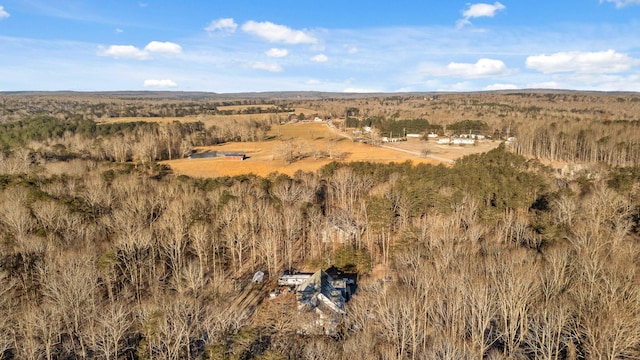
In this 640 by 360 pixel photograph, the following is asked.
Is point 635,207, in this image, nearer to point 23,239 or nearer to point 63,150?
point 23,239

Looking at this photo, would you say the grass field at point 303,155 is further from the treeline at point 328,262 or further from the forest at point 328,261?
the treeline at point 328,262

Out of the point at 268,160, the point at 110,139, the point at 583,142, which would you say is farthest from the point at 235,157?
the point at 583,142

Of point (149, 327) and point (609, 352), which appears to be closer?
point (609, 352)

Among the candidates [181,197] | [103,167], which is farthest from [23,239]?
[103,167]

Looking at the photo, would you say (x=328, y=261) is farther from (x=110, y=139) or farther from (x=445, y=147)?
(x=110, y=139)

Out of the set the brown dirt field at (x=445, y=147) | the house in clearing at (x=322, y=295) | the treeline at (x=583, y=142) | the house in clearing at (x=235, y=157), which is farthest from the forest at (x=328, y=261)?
the brown dirt field at (x=445, y=147)

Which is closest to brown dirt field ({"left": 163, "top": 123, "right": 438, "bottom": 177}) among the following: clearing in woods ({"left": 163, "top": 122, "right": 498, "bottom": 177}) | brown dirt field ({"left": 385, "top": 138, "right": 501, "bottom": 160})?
clearing in woods ({"left": 163, "top": 122, "right": 498, "bottom": 177})
